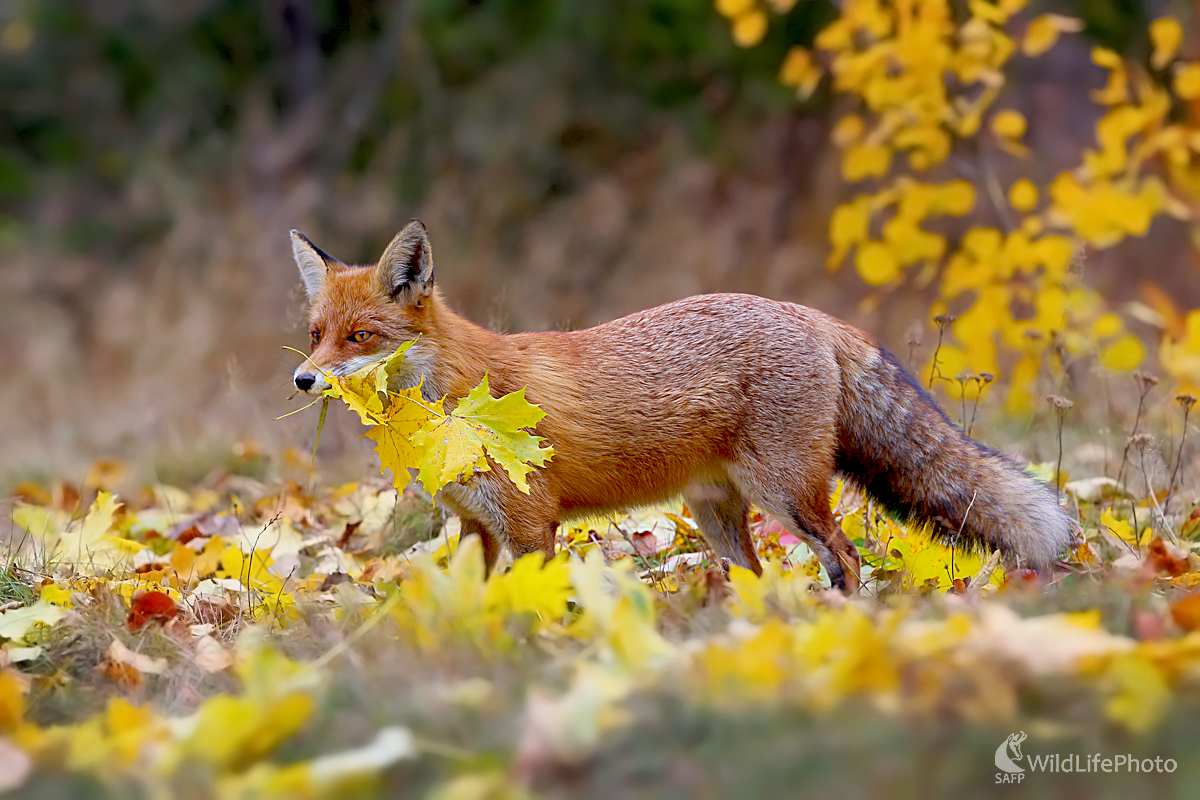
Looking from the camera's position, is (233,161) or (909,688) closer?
(909,688)

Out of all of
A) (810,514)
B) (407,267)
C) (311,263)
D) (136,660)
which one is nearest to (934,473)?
(810,514)

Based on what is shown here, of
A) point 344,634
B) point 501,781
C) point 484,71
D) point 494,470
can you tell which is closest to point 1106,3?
point 484,71

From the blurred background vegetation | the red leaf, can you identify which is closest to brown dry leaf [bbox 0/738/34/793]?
the red leaf

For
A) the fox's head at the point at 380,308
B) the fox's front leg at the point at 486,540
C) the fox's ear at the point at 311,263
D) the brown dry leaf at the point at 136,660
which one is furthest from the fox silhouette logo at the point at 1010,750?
the fox's ear at the point at 311,263

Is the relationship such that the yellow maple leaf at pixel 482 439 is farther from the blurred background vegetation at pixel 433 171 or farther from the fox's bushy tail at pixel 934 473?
the blurred background vegetation at pixel 433 171

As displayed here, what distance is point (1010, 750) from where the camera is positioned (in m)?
2.10

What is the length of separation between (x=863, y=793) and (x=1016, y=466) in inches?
95.7

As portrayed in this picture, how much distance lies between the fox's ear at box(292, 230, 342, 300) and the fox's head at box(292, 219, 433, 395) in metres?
0.12

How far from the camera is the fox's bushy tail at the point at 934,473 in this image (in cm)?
392

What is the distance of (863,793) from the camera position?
6.54ft

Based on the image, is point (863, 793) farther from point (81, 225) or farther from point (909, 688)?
point (81, 225)

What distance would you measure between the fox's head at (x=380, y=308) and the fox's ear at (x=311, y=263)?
0.12 meters

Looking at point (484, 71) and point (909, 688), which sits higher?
point (484, 71)

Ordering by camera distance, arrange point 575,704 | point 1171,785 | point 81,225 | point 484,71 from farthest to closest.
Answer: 1. point 81,225
2. point 484,71
3. point 575,704
4. point 1171,785
